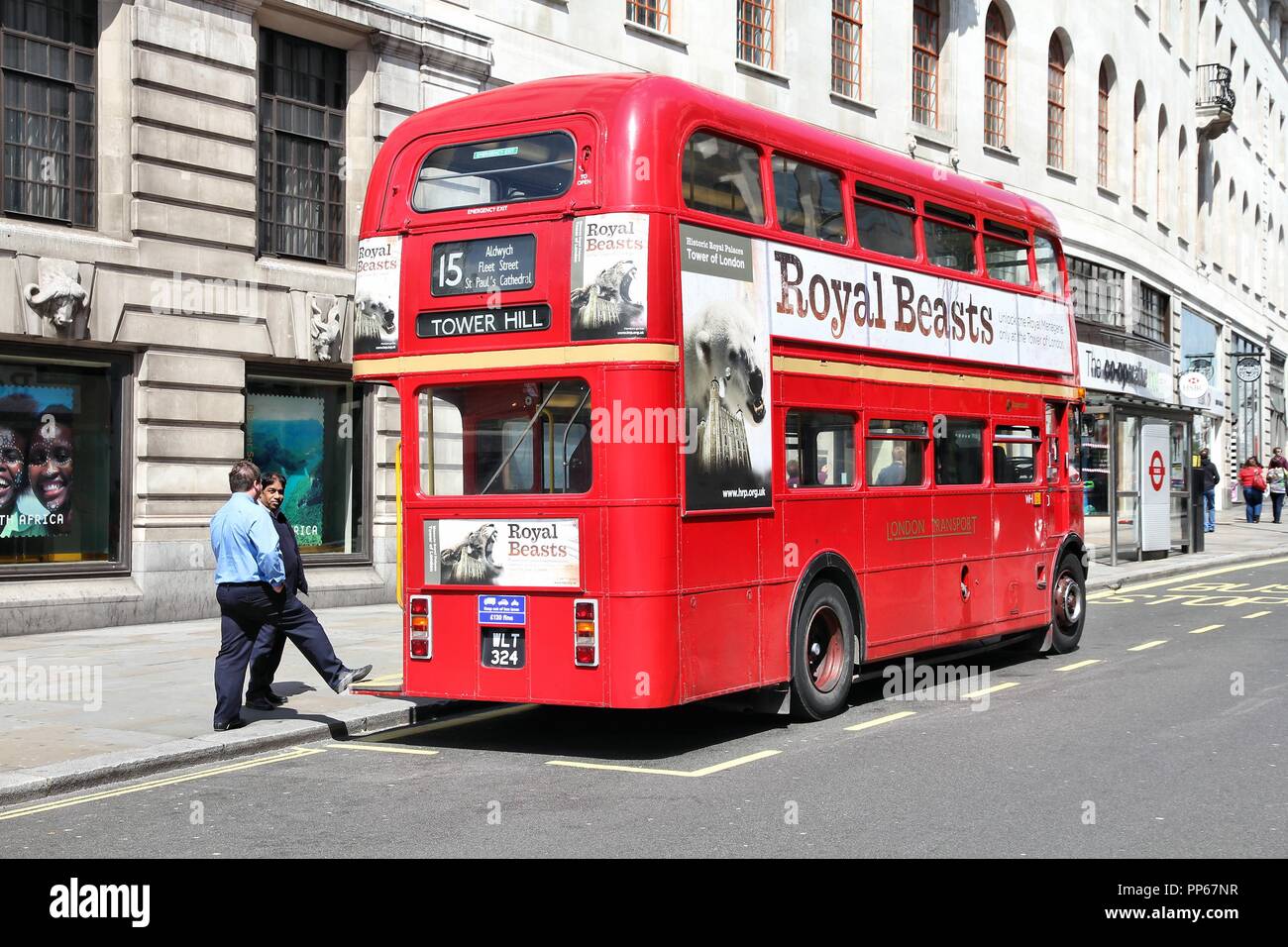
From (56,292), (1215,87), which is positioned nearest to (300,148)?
(56,292)

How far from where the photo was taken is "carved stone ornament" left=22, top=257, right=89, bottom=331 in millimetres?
15242

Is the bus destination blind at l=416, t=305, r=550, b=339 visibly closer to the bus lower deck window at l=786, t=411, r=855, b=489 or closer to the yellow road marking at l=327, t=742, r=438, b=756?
the bus lower deck window at l=786, t=411, r=855, b=489

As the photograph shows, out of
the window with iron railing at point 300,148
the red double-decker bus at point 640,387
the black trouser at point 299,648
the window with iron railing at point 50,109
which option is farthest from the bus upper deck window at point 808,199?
the window with iron railing at point 300,148

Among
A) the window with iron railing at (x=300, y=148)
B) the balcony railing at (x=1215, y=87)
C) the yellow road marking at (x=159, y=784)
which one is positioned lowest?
the yellow road marking at (x=159, y=784)

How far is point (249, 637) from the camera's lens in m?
10.1

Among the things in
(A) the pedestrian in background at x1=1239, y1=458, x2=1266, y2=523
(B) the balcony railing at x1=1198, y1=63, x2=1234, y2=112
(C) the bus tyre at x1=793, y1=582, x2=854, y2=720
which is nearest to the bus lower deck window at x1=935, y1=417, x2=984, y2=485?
(C) the bus tyre at x1=793, y1=582, x2=854, y2=720

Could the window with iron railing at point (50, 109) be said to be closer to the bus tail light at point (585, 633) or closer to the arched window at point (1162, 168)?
the bus tail light at point (585, 633)

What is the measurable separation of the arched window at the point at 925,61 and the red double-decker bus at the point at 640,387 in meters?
20.8

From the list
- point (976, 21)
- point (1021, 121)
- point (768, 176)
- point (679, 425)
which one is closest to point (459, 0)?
point (768, 176)

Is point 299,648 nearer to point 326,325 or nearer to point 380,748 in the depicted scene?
point 380,748

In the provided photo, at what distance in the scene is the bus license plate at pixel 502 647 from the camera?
9.46m

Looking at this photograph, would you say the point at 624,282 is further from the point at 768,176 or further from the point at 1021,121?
the point at 1021,121

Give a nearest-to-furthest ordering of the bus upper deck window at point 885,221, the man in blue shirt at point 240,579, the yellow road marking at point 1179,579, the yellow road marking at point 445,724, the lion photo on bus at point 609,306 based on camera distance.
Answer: the lion photo on bus at point 609,306 < the man in blue shirt at point 240,579 < the yellow road marking at point 445,724 < the bus upper deck window at point 885,221 < the yellow road marking at point 1179,579

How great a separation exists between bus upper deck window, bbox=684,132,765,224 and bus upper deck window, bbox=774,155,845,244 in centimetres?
26
